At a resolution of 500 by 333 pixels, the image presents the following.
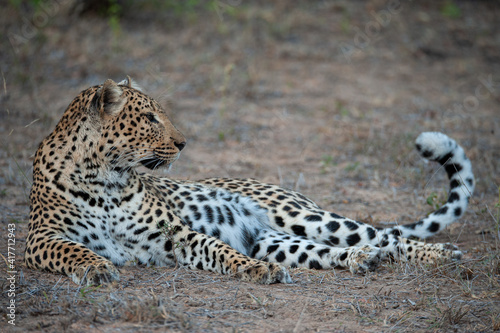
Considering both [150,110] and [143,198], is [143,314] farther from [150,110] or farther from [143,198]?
[150,110]

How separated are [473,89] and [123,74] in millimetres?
7807

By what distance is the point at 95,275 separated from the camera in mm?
4402

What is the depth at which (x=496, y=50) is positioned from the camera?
1599 cm

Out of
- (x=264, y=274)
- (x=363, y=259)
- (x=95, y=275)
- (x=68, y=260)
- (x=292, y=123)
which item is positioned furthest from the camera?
(x=292, y=123)

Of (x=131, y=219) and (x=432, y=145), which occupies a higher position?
(x=432, y=145)

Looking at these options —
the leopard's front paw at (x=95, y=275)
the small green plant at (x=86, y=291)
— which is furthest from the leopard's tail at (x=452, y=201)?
the small green plant at (x=86, y=291)

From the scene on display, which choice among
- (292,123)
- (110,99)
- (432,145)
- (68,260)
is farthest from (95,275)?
(292,123)

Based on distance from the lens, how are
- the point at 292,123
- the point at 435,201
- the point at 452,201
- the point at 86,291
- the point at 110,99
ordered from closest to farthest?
the point at 86,291, the point at 110,99, the point at 452,201, the point at 435,201, the point at 292,123

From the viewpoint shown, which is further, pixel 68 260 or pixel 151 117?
pixel 151 117

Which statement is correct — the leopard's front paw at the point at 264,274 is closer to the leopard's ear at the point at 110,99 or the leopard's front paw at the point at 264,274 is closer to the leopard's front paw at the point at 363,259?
the leopard's front paw at the point at 363,259

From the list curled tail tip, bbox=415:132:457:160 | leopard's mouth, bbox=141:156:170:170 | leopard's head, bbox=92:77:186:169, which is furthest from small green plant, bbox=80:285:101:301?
curled tail tip, bbox=415:132:457:160

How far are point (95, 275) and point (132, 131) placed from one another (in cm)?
132

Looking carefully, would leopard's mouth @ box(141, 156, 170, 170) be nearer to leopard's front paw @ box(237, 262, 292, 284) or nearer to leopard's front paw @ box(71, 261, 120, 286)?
leopard's front paw @ box(71, 261, 120, 286)

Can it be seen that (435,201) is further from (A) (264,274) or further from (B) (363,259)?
(A) (264,274)
